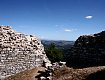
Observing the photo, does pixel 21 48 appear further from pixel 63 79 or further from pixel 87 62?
pixel 87 62

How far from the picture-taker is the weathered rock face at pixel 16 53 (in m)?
37.3

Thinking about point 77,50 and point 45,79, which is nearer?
point 45,79

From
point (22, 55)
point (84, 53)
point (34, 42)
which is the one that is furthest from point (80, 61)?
point (22, 55)

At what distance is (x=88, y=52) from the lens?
45969 millimetres

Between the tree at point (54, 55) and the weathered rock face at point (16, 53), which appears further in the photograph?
the tree at point (54, 55)

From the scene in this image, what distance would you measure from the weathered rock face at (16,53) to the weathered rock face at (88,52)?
8043 millimetres

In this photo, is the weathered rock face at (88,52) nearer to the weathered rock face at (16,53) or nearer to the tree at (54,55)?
the weathered rock face at (16,53)

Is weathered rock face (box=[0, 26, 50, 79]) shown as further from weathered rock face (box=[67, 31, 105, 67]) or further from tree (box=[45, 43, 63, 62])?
tree (box=[45, 43, 63, 62])

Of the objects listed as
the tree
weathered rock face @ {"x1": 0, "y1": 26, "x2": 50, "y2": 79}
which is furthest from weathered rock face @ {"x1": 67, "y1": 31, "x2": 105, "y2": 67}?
the tree

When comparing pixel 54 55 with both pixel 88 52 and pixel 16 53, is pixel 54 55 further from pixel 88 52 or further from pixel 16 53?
pixel 16 53

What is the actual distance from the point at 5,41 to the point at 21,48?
2.67m

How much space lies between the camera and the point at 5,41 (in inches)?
1517

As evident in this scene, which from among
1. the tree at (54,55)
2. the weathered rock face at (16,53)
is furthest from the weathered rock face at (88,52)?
the tree at (54,55)

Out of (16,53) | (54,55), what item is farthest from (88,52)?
(54,55)
